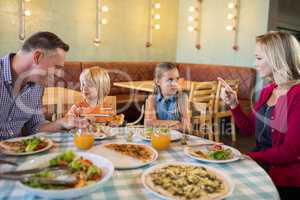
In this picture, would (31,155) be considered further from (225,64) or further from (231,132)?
(225,64)

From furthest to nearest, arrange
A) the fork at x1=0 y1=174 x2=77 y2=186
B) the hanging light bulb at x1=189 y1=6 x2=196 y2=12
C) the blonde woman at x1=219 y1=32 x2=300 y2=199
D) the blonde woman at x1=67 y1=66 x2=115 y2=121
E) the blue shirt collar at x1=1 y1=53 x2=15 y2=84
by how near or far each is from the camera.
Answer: the hanging light bulb at x1=189 y1=6 x2=196 y2=12 → the blonde woman at x1=67 y1=66 x2=115 y2=121 → the blue shirt collar at x1=1 y1=53 x2=15 y2=84 → the blonde woman at x1=219 y1=32 x2=300 y2=199 → the fork at x1=0 y1=174 x2=77 y2=186

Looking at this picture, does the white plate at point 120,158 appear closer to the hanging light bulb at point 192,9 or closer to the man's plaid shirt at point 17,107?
the man's plaid shirt at point 17,107

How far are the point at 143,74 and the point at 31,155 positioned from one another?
4.74 metres

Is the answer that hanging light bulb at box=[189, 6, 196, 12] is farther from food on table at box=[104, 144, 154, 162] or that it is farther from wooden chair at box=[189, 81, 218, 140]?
food on table at box=[104, 144, 154, 162]

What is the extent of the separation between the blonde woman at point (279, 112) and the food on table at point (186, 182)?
57 centimetres

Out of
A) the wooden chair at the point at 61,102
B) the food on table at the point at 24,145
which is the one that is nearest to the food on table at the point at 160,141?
the food on table at the point at 24,145

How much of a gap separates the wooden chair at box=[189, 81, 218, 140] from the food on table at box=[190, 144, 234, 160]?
2.49m

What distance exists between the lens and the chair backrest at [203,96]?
3963 millimetres

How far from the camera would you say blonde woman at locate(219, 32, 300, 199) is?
1625mm

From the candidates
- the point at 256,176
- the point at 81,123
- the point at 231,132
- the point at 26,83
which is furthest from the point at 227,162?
the point at 231,132

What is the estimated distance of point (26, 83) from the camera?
2.01m

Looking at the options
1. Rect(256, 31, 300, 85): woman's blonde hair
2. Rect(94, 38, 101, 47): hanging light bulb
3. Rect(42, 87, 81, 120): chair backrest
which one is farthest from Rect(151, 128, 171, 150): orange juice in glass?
Rect(94, 38, 101, 47): hanging light bulb

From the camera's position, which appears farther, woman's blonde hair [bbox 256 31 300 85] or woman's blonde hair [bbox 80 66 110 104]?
woman's blonde hair [bbox 80 66 110 104]

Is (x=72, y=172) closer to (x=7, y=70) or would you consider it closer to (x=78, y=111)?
(x=7, y=70)
